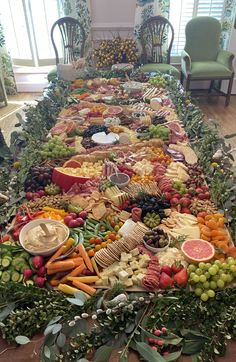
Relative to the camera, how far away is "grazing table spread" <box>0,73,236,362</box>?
4.28ft

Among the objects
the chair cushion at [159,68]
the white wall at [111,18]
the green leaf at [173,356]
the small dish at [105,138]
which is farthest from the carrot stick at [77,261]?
the white wall at [111,18]

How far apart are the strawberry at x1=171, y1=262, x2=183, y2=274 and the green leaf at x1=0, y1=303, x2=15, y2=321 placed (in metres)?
0.72

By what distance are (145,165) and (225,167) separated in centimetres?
55

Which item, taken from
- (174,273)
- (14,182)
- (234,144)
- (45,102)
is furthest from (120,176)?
(234,144)

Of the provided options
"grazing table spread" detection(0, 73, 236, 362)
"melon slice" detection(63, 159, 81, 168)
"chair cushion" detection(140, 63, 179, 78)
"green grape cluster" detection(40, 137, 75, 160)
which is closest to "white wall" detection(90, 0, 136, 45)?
"chair cushion" detection(140, 63, 179, 78)

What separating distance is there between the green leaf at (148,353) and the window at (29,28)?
5633 millimetres

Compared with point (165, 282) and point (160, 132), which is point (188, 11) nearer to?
point (160, 132)

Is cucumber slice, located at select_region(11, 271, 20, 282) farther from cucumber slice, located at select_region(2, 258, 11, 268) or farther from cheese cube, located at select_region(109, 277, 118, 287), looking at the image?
cheese cube, located at select_region(109, 277, 118, 287)

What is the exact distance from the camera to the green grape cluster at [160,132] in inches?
108

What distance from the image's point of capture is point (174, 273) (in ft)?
5.04

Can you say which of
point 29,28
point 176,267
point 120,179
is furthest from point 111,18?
point 176,267

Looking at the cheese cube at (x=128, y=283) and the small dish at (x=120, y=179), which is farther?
the small dish at (x=120, y=179)

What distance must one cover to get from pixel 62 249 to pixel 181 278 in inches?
22.8

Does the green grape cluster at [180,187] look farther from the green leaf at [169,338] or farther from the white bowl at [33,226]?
the green leaf at [169,338]
